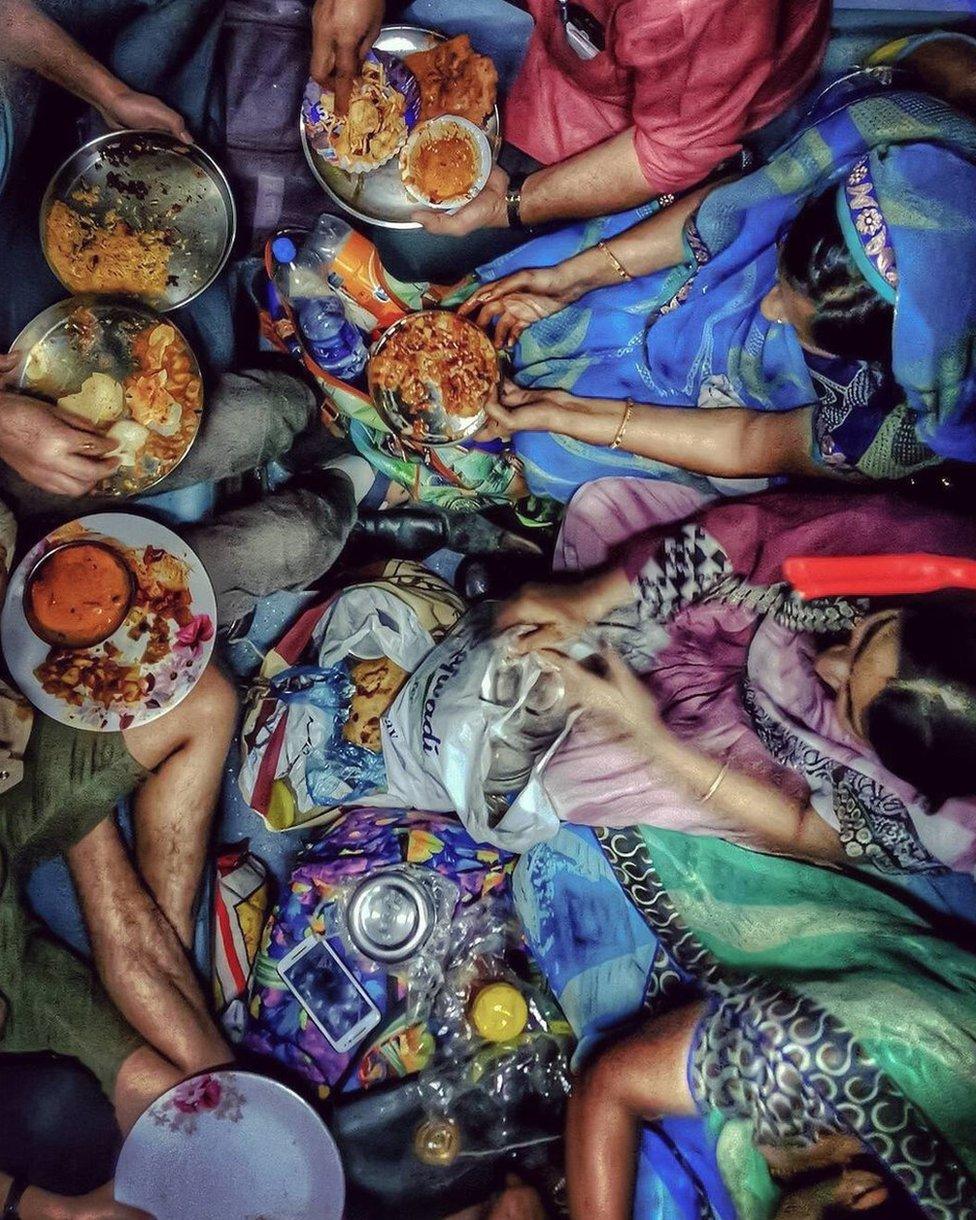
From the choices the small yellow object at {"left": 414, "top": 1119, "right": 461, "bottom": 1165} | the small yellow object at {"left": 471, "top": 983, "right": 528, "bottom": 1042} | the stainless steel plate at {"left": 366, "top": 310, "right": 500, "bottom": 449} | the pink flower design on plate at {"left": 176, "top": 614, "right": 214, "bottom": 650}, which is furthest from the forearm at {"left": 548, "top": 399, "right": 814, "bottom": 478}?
the small yellow object at {"left": 414, "top": 1119, "right": 461, "bottom": 1165}

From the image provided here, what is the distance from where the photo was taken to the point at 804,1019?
3.19 feet

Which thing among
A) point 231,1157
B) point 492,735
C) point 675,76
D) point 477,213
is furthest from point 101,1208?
point 675,76

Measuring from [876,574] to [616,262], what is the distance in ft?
2.32

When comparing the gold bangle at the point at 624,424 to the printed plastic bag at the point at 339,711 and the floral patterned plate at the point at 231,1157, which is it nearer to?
the printed plastic bag at the point at 339,711

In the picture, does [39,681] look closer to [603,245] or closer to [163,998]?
[163,998]

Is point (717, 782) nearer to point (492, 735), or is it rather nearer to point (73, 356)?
point (492, 735)

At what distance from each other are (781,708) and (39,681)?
1.05 m

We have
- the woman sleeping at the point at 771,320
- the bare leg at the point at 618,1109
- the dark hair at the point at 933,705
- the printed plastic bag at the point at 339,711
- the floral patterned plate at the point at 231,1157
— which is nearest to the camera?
the dark hair at the point at 933,705

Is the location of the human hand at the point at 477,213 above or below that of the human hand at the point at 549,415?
above

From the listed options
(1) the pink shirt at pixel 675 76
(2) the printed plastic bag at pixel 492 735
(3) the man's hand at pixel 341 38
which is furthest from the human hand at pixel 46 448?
(1) the pink shirt at pixel 675 76

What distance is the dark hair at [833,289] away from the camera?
103 cm

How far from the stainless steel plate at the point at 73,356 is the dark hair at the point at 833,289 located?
93 cm

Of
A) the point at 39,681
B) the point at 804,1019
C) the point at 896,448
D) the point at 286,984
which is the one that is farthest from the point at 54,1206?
the point at 896,448

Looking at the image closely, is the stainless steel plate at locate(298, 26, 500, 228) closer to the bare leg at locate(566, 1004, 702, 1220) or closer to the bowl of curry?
the bowl of curry
